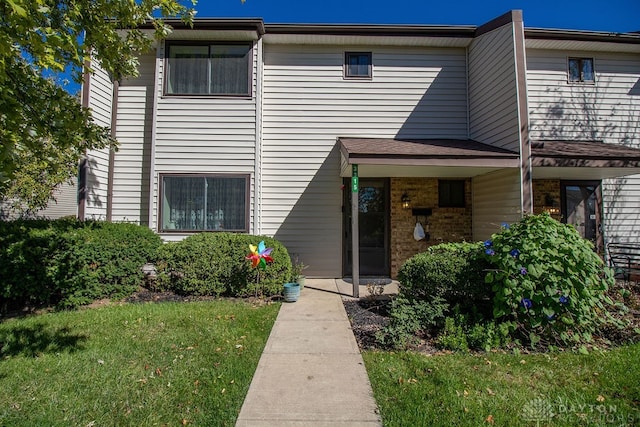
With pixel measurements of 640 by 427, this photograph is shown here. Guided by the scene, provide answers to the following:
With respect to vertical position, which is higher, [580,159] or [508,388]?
[580,159]

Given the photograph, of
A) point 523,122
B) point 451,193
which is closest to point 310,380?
point 523,122

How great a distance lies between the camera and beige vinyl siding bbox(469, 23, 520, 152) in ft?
21.6

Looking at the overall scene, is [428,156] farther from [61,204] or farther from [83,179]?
[61,204]

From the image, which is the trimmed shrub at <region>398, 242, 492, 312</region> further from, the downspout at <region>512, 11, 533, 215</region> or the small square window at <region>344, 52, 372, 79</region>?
the small square window at <region>344, 52, 372, 79</region>

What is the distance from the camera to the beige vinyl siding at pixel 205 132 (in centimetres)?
764

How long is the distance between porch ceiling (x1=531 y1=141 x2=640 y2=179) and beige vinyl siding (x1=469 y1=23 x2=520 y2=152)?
2.16 feet

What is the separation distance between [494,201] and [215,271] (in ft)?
20.7

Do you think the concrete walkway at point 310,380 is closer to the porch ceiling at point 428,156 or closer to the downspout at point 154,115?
the porch ceiling at point 428,156

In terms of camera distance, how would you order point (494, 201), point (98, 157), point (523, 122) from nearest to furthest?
point (523, 122) < point (494, 201) < point (98, 157)

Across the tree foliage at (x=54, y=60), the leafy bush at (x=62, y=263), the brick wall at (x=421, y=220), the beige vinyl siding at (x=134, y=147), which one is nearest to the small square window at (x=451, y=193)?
the brick wall at (x=421, y=220)

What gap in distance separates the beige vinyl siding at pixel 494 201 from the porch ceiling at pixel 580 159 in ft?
1.99

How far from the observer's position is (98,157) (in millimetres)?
7523

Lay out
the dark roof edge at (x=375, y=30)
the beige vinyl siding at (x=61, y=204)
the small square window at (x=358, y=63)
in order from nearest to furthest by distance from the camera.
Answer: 1. the dark roof edge at (x=375, y=30)
2. the small square window at (x=358, y=63)
3. the beige vinyl siding at (x=61, y=204)

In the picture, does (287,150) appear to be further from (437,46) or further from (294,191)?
(437,46)
